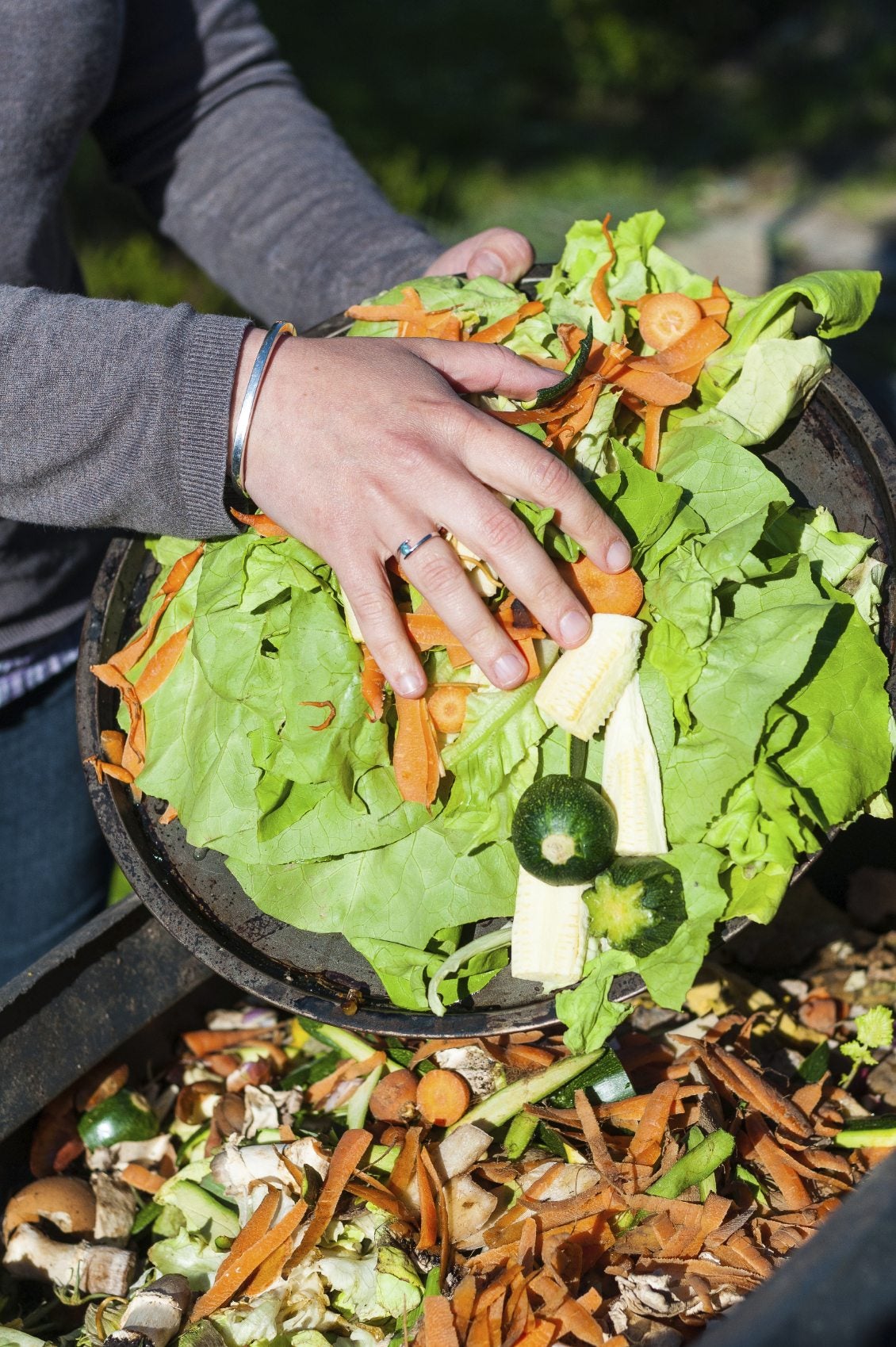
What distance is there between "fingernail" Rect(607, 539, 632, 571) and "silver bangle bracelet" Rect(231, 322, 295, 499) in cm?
72

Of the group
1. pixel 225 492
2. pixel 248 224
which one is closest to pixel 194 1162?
pixel 225 492

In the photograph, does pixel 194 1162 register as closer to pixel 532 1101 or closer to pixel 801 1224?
pixel 532 1101

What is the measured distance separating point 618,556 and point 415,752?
545mm

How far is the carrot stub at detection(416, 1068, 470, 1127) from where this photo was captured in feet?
8.02

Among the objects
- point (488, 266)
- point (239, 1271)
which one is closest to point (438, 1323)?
point (239, 1271)

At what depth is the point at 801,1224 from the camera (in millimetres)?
2146

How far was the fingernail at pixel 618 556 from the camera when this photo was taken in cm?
209

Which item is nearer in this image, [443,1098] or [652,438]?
[652,438]

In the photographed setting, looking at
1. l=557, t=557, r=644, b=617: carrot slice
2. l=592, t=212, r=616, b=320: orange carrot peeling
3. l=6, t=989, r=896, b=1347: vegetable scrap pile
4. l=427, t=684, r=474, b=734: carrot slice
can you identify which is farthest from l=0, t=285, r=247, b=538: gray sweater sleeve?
l=6, t=989, r=896, b=1347: vegetable scrap pile

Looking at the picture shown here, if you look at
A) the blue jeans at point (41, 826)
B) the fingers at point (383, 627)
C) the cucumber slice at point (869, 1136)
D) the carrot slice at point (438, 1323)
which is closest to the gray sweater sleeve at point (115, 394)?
the fingers at point (383, 627)

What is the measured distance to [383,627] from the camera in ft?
6.80

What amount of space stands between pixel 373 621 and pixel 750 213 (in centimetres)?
760

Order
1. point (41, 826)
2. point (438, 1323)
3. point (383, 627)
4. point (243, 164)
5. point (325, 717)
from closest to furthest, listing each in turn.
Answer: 1. point (438, 1323)
2. point (383, 627)
3. point (325, 717)
4. point (243, 164)
5. point (41, 826)

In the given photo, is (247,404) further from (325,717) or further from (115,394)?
(325,717)
